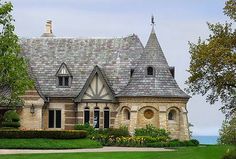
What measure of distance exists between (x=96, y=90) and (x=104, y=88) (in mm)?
795

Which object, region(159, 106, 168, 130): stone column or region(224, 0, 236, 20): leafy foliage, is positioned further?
region(159, 106, 168, 130): stone column

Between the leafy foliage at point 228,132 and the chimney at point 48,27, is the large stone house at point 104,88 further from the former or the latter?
the leafy foliage at point 228,132

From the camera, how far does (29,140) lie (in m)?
49.9

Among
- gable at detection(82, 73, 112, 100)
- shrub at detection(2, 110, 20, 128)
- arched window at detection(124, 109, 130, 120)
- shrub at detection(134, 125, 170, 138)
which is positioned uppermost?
gable at detection(82, 73, 112, 100)

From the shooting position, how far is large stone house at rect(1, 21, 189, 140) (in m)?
61.3

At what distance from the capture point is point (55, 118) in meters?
64.1

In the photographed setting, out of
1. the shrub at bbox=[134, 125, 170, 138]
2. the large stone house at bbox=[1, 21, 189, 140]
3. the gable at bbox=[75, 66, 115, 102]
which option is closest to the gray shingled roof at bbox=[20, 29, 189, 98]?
the large stone house at bbox=[1, 21, 189, 140]

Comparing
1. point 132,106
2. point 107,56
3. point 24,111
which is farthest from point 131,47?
point 24,111

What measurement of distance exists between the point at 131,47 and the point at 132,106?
7628 millimetres

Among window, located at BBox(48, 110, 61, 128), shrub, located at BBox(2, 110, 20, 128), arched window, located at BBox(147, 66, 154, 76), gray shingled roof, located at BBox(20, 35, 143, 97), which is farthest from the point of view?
gray shingled roof, located at BBox(20, 35, 143, 97)

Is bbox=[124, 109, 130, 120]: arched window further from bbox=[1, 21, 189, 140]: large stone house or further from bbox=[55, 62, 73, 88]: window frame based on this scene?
bbox=[55, 62, 73, 88]: window frame

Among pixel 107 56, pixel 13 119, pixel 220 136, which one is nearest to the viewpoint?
pixel 13 119

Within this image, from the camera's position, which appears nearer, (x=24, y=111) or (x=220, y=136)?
(x=24, y=111)

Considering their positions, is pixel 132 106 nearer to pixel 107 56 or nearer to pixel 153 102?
pixel 153 102
